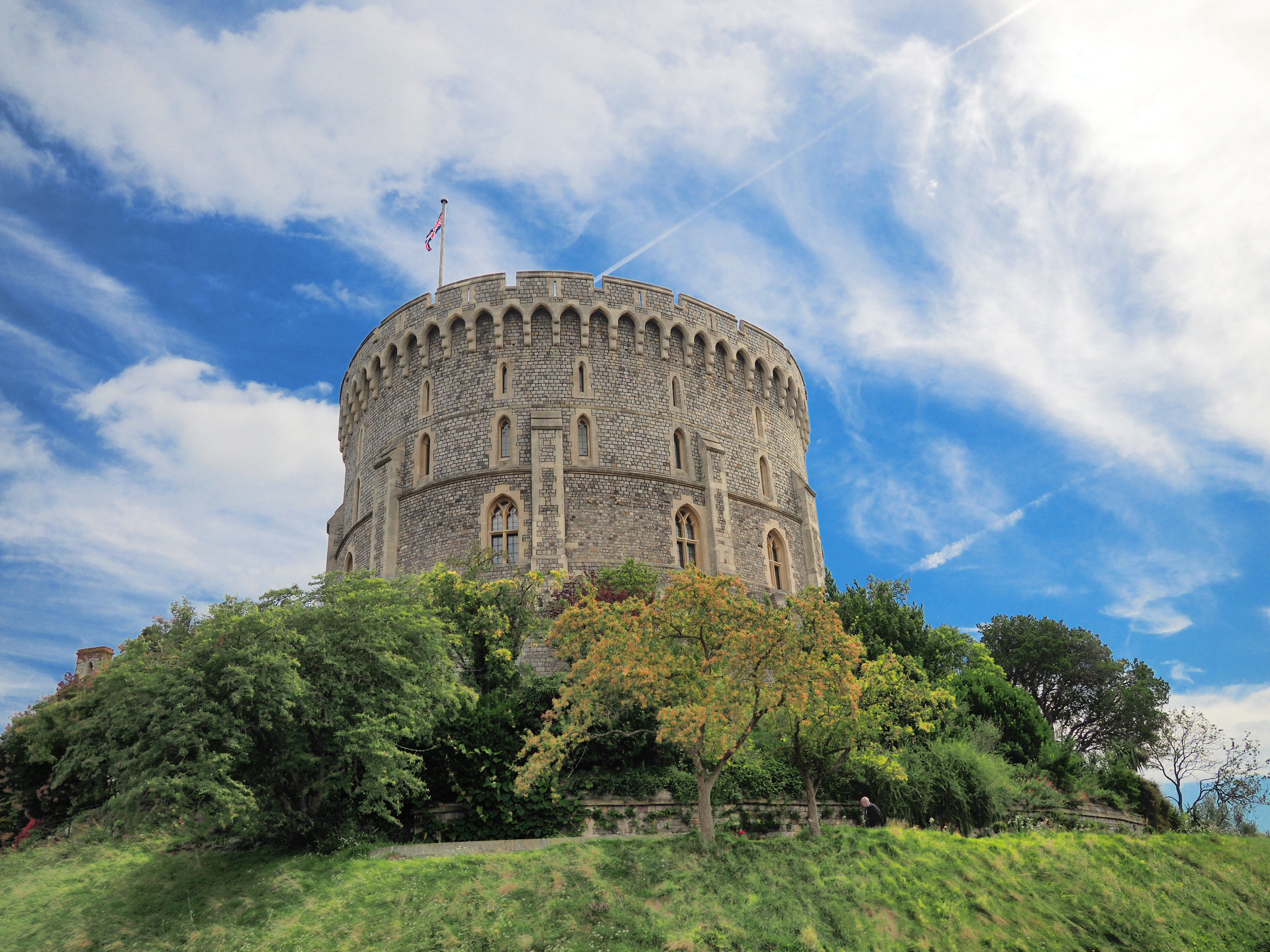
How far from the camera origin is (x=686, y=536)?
3294cm

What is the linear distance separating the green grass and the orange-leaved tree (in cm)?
192

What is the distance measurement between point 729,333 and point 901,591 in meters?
12.5

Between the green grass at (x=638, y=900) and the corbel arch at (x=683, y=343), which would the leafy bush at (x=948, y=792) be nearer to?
the green grass at (x=638, y=900)

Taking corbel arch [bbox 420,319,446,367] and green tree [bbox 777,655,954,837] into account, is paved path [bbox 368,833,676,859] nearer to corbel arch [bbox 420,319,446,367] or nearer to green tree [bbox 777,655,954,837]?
green tree [bbox 777,655,954,837]

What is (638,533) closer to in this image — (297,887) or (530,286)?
(530,286)

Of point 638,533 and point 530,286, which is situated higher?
point 530,286

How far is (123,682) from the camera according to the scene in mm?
16969

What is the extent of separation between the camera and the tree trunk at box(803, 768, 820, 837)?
1942 centimetres

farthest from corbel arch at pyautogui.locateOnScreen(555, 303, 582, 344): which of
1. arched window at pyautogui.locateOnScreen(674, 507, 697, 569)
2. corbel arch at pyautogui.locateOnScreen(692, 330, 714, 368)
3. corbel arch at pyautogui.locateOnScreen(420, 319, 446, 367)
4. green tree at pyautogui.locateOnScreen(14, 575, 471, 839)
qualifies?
green tree at pyautogui.locateOnScreen(14, 575, 471, 839)

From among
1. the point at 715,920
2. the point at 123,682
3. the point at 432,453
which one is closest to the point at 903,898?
the point at 715,920

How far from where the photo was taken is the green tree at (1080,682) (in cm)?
4550

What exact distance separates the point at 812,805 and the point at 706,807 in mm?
3252

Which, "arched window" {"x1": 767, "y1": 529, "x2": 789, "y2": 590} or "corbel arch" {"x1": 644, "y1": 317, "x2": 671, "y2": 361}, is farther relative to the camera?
"arched window" {"x1": 767, "y1": 529, "x2": 789, "y2": 590}

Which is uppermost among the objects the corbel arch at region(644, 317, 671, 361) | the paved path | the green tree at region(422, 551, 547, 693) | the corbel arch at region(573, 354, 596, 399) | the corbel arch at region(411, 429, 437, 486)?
the corbel arch at region(644, 317, 671, 361)
